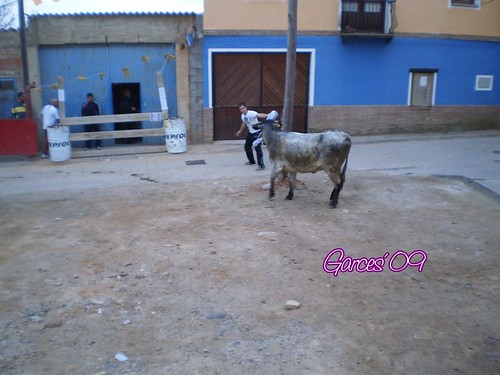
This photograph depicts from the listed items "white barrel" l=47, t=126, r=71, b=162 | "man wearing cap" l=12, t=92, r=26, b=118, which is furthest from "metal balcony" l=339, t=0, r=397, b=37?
"man wearing cap" l=12, t=92, r=26, b=118

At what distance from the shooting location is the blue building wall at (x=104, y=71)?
14562mm

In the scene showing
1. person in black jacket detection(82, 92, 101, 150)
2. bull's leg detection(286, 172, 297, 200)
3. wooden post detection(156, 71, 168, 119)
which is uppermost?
wooden post detection(156, 71, 168, 119)

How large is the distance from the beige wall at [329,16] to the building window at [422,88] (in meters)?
1.27

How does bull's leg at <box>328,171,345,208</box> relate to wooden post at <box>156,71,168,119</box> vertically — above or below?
below

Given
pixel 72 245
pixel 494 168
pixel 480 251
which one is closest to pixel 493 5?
pixel 494 168

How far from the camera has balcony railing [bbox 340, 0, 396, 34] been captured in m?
15.4

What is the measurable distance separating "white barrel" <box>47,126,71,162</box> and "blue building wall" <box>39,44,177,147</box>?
1859 mm

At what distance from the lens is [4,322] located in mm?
5281

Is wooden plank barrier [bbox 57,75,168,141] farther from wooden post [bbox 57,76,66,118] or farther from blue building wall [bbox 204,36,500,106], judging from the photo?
blue building wall [bbox 204,36,500,106]

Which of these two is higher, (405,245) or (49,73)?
(49,73)

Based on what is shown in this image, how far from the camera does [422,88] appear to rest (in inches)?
652

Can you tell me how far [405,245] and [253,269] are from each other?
2.23m

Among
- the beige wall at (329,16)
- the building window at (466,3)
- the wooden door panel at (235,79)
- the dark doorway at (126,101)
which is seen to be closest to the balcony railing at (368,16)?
the beige wall at (329,16)

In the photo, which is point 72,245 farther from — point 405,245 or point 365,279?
point 405,245
